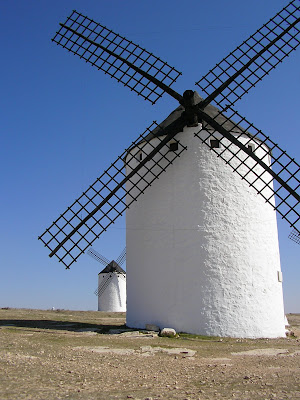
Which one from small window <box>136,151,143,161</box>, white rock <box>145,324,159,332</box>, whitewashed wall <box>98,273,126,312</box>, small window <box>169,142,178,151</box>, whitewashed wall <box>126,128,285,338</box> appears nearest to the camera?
whitewashed wall <box>126,128,285,338</box>

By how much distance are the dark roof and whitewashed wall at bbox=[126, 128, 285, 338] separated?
52.3 ft

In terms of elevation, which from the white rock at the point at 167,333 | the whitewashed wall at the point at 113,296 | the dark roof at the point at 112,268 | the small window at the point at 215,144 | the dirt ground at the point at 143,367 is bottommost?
the dirt ground at the point at 143,367

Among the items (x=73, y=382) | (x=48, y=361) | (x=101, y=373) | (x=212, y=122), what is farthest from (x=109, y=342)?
(x=212, y=122)

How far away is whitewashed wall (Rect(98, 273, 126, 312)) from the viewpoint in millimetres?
27031

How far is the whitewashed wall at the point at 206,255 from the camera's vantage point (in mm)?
10602

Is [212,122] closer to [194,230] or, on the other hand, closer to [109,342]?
[194,230]

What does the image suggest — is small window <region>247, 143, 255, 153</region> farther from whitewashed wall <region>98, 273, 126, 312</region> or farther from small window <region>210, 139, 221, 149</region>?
whitewashed wall <region>98, 273, 126, 312</region>

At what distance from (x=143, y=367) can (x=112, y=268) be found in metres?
21.8

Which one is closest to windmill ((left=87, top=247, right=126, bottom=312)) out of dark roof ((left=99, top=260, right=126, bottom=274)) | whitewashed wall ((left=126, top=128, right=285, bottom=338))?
dark roof ((left=99, top=260, right=126, bottom=274))

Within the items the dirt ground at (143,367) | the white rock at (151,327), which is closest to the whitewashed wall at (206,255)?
the white rock at (151,327)

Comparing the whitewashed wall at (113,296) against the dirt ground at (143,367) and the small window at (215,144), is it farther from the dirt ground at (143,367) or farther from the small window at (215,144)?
the small window at (215,144)

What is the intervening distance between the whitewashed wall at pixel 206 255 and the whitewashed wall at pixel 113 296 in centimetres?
1552

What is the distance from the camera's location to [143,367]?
20.6 ft

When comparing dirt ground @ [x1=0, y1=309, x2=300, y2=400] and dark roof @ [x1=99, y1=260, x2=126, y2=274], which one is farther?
dark roof @ [x1=99, y1=260, x2=126, y2=274]
